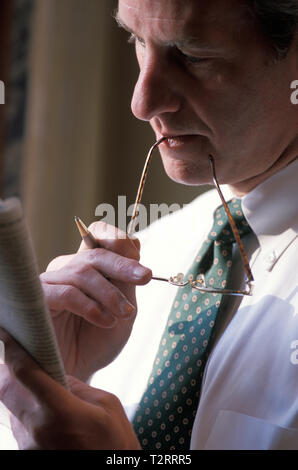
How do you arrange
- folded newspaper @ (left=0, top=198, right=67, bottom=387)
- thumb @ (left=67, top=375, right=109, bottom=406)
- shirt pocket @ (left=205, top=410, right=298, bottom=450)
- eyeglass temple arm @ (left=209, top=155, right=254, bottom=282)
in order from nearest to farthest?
folded newspaper @ (left=0, top=198, right=67, bottom=387)
thumb @ (left=67, top=375, right=109, bottom=406)
shirt pocket @ (left=205, top=410, right=298, bottom=450)
eyeglass temple arm @ (left=209, top=155, right=254, bottom=282)

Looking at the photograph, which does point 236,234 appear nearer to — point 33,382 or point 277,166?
point 277,166

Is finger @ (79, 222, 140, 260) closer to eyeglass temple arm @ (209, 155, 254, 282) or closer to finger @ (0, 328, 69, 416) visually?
eyeglass temple arm @ (209, 155, 254, 282)

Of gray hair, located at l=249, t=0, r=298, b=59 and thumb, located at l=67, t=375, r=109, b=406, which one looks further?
gray hair, located at l=249, t=0, r=298, b=59

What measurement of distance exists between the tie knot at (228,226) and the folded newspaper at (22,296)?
409 millimetres

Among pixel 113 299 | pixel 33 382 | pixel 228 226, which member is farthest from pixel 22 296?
pixel 228 226

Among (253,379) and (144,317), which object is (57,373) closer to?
(253,379)

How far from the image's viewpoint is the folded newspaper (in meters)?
0.47

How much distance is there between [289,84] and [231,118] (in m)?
0.11

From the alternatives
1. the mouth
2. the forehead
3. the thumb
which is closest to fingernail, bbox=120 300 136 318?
the thumb

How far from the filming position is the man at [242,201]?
0.78m

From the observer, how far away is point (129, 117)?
1787 mm

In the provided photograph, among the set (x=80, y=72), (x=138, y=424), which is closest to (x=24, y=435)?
(x=138, y=424)

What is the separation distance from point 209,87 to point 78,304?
35cm

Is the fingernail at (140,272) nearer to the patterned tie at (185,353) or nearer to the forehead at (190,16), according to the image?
the patterned tie at (185,353)
